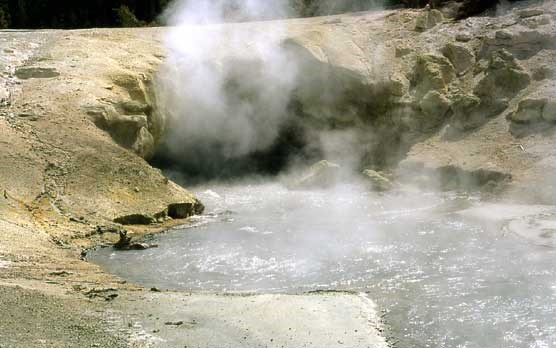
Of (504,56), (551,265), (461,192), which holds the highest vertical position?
(504,56)

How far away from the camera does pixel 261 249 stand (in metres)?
11.2

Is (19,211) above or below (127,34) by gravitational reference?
below

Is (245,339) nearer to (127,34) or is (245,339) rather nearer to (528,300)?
(528,300)

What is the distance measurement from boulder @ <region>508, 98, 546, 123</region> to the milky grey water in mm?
3001

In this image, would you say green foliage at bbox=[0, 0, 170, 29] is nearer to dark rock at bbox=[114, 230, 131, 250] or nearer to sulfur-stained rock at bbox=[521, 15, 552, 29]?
sulfur-stained rock at bbox=[521, 15, 552, 29]

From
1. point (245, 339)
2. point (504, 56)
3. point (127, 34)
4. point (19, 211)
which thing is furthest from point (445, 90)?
point (245, 339)

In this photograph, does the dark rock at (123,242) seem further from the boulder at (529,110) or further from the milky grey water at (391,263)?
the boulder at (529,110)

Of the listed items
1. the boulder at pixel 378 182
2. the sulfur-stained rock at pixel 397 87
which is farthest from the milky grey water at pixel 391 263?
the sulfur-stained rock at pixel 397 87

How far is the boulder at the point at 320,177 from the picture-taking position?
645 inches

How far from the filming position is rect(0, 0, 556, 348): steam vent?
7770 mm

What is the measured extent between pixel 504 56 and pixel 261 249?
9.69m

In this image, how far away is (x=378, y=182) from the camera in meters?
15.9

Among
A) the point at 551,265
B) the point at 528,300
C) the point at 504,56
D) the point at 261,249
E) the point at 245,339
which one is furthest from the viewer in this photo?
the point at 504,56

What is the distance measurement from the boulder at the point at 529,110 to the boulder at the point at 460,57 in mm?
2728
